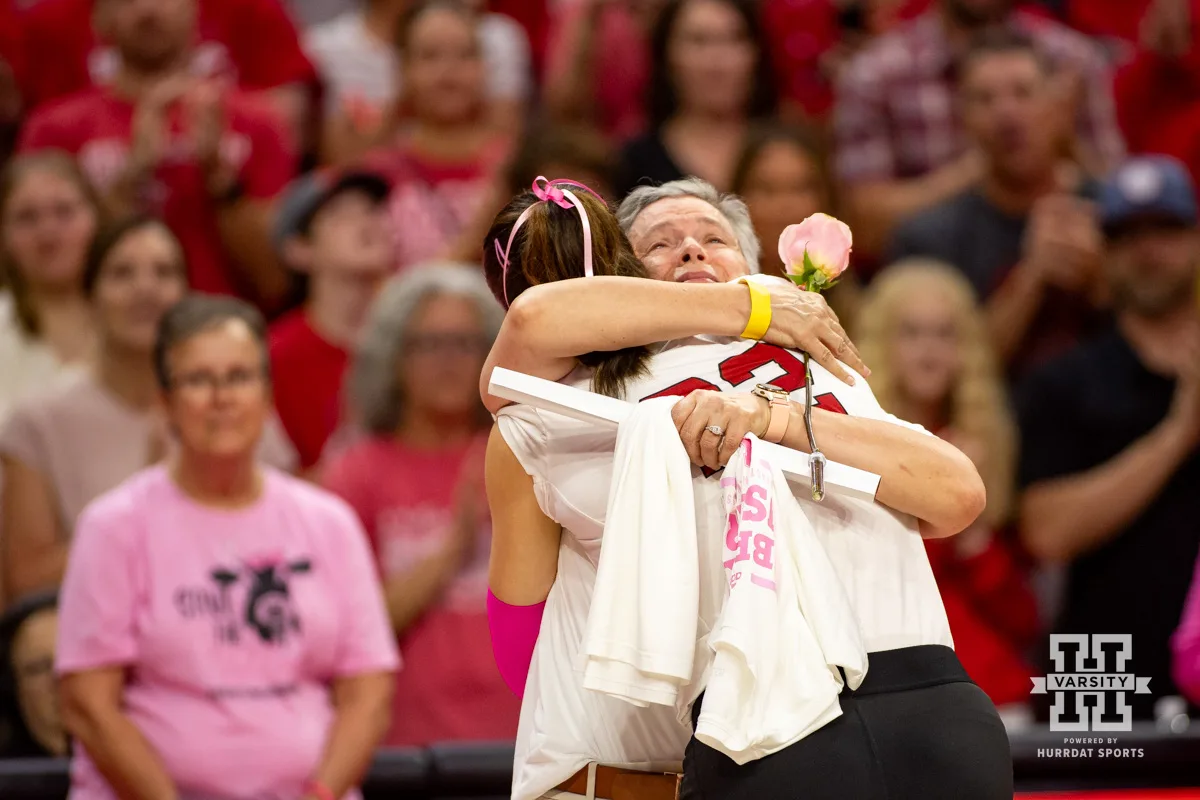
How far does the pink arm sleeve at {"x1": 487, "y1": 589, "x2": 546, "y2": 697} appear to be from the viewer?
94.3 inches

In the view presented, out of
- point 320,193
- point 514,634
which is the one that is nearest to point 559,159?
point 320,193

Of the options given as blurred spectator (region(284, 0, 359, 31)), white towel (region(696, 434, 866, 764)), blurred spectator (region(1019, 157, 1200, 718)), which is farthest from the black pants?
blurred spectator (region(284, 0, 359, 31))

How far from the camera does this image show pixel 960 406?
4.45 m

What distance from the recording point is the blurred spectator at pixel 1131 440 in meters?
4.25

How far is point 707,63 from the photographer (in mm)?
5184

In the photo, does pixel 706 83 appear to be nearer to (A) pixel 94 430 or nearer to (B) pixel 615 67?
(B) pixel 615 67

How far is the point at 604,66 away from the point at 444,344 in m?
1.63

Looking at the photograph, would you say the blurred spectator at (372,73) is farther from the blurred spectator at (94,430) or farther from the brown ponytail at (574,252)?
the brown ponytail at (574,252)

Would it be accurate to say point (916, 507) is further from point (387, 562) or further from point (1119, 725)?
point (387, 562)

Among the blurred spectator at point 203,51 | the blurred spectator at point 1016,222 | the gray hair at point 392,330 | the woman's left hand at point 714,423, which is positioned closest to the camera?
the woman's left hand at point 714,423

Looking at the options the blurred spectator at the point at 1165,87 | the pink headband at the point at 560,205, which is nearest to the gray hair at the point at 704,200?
the pink headband at the point at 560,205

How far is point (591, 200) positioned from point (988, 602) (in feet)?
7.86

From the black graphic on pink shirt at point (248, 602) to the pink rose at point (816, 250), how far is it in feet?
5.56

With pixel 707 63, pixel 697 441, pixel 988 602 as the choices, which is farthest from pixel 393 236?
pixel 697 441
